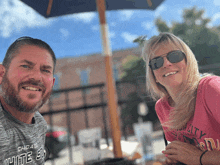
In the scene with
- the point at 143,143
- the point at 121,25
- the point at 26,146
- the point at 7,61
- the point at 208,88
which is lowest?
the point at 143,143

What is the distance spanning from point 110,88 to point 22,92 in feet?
2.73

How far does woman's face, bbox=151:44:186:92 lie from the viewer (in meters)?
0.81

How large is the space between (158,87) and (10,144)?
2.59 feet

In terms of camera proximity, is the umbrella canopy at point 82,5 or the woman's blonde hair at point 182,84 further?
the umbrella canopy at point 82,5

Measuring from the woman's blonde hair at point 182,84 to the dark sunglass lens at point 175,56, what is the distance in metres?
0.03

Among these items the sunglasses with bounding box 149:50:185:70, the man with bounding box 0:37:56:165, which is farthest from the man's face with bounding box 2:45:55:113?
the sunglasses with bounding box 149:50:185:70

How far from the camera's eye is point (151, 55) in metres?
0.89

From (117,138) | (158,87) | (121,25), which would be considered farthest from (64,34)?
(117,138)

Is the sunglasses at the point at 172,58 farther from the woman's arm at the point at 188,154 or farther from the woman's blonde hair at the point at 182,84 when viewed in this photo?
the woman's arm at the point at 188,154

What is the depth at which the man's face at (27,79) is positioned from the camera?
2.14 feet

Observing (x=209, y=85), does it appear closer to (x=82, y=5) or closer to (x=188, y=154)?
(x=188, y=154)

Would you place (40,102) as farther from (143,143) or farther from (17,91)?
(143,143)

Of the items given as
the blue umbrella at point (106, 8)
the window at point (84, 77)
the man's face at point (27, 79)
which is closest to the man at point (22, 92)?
the man's face at point (27, 79)

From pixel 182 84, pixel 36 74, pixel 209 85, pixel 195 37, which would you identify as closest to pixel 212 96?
pixel 209 85
